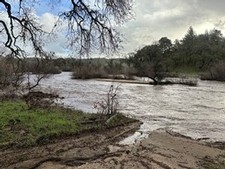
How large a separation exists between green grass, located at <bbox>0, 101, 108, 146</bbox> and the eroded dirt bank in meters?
0.71

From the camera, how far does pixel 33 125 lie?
593 inches

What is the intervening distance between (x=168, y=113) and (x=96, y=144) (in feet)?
40.2

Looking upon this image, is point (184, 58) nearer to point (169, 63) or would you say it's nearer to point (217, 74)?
point (169, 63)

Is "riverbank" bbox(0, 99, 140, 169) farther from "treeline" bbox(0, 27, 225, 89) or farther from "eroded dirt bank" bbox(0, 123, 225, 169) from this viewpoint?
"treeline" bbox(0, 27, 225, 89)

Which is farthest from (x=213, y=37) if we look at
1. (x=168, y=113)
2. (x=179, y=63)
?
(x=168, y=113)

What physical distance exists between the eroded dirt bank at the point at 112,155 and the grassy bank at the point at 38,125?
65 cm

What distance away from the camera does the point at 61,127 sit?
1529cm

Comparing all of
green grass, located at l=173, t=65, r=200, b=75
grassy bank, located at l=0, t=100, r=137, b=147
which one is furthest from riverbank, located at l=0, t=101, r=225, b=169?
green grass, located at l=173, t=65, r=200, b=75

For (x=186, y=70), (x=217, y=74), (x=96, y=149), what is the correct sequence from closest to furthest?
(x=96, y=149), (x=217, y=74), (x=186, y=70)

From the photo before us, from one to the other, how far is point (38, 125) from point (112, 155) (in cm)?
478

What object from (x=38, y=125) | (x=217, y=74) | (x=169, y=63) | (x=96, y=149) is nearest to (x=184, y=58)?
(x=169, y=63)

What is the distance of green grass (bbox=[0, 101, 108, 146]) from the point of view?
1337cm

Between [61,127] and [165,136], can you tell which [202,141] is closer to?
[165,136]

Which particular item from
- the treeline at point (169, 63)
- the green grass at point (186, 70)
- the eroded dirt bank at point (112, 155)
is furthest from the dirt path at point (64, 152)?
the green grass at point (186, 70)
